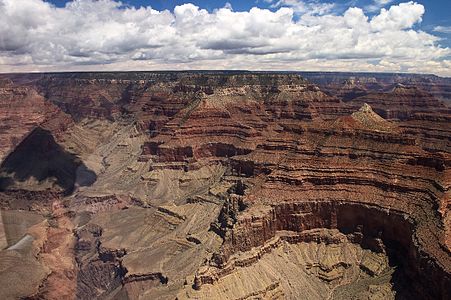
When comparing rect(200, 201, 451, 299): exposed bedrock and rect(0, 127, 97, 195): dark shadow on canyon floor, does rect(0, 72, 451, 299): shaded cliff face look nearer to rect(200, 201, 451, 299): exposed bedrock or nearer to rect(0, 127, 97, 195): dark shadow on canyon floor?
rect(200, 201, 451, 299): exposed bedrock

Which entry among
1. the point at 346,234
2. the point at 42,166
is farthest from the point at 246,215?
the point at 42,166

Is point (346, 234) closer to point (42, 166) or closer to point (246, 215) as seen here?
point (246, 215)

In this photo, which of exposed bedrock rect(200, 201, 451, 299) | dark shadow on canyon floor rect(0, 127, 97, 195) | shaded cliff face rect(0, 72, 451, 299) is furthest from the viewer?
dark shadow on canyon floor rect(0, 127, 97, 195)

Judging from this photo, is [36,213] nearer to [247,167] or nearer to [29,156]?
[29,156]

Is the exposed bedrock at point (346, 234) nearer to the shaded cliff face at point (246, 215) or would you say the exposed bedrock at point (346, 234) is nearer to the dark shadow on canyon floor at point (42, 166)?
the shaded cliff face at point (246, 215)

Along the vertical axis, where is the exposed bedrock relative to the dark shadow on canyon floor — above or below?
above

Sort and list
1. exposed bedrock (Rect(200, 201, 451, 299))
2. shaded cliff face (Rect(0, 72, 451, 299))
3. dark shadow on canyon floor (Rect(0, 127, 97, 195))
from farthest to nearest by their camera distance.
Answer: dark shadow on canyon floor (Rect(0, 127, 97, 195)), shaded cliff face (Rect(0, 72, 451, 299)), exposed bedrock (Rect(200, 201, 451, 299))

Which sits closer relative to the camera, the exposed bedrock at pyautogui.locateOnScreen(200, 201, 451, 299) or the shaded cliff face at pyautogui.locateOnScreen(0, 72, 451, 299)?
the exposed bedrock at pyautogui.locateOnScreen(200, 201, 451, 299)

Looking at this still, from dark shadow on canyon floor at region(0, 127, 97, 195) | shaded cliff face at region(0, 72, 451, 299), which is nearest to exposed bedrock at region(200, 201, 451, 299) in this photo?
shaded cliff face at region(0, 72, 451, 299)
